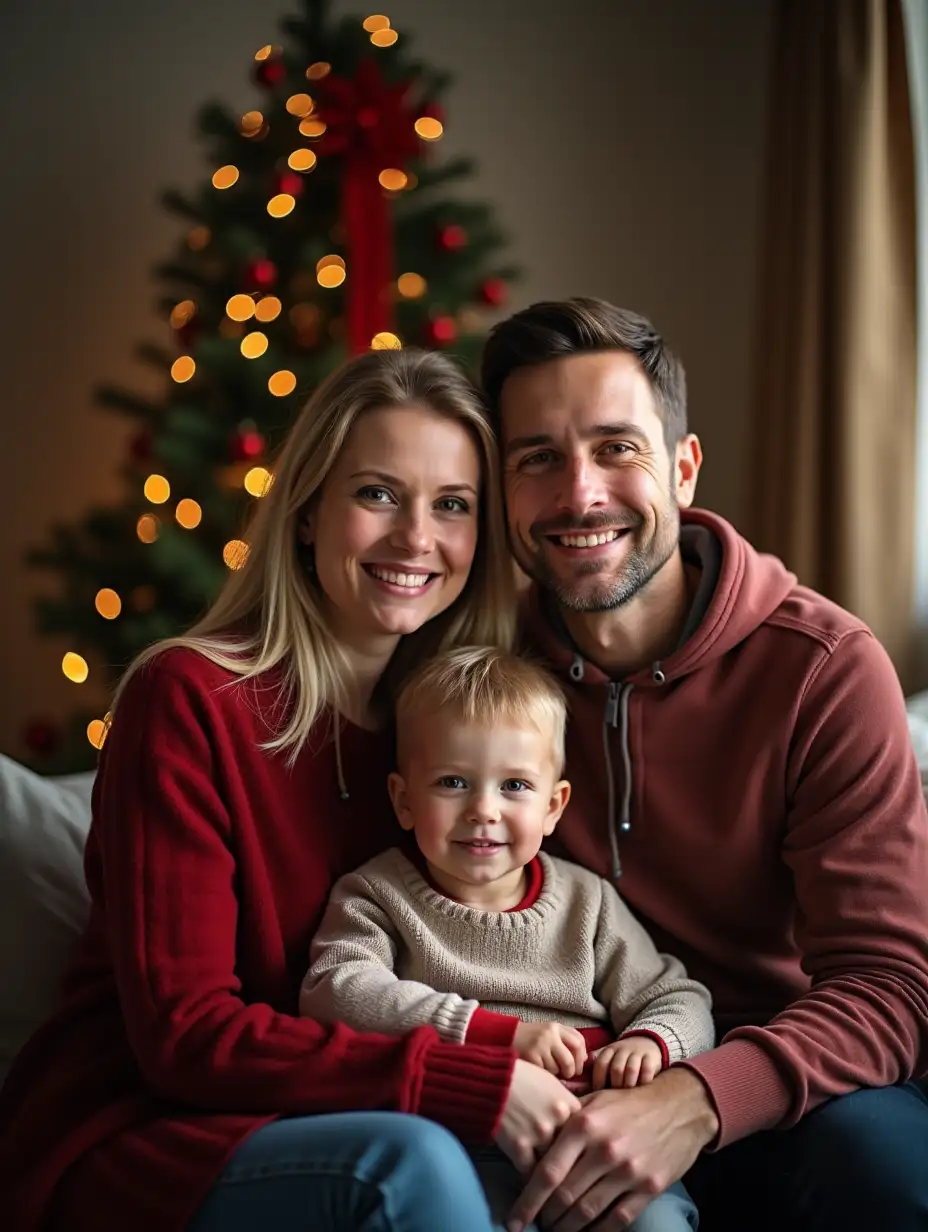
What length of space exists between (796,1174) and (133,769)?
89 centimetres

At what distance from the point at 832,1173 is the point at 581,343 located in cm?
111

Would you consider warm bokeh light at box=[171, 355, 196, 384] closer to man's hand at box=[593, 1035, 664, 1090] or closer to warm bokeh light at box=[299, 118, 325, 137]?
warm bokeh light at box=[299, 118, 325, 137]

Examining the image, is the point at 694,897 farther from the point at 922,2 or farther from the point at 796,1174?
A: the point at 922,2

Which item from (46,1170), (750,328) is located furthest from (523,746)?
(750,328)

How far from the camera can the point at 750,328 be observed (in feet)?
12.2

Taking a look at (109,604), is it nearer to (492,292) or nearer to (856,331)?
(492,292)

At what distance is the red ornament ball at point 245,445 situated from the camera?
9.19 feet

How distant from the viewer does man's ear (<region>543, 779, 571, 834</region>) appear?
A: 161 cm

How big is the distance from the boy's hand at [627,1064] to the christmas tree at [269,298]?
1.66 metres

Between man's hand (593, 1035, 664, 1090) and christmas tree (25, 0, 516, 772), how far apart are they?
1.66m

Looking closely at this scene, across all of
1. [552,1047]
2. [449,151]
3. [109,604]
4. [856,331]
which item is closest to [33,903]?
[552,1047]

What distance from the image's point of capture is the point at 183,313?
120 inches

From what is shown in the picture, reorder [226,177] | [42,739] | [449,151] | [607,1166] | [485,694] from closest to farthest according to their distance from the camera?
1. [607,1166]
2. [485,694]
3. [226,177]
4. [42,739]
5. [449,151]

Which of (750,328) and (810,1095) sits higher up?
(750,328)
